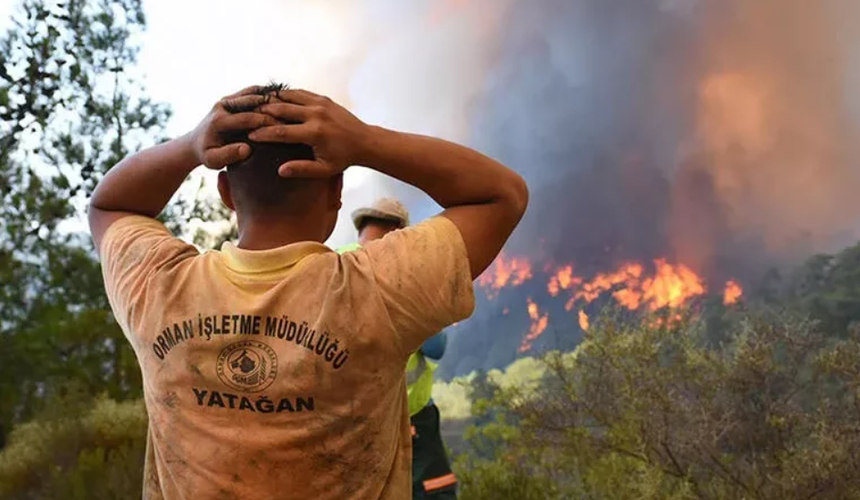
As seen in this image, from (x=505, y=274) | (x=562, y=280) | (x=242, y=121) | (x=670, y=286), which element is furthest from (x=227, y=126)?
(x=505, y=274)

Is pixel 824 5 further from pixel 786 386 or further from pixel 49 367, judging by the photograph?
pixel 49 367

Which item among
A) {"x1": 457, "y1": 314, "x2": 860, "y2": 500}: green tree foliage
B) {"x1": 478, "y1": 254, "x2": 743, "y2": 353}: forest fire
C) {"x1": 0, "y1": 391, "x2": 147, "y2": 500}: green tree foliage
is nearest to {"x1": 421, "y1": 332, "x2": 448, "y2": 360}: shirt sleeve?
{"x1": 457, "y1": 314, "x2": 860, "y2": 500}: green tree foliage

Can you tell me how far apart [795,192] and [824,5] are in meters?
1.06

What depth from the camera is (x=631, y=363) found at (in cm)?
380

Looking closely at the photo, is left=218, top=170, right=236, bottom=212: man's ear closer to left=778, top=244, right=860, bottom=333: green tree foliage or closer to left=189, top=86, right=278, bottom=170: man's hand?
left=189, top=86, right=278, bottom=170: man's hand

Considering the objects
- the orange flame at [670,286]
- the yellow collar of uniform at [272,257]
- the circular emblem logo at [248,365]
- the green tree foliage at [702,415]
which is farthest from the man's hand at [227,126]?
the orange flame at [670,286]

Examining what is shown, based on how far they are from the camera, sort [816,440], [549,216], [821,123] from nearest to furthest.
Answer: [816,440] < [821,123] < [549,216]

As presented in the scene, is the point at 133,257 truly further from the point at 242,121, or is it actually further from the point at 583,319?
the point at 583,319

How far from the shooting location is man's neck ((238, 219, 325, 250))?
1033 millimetres

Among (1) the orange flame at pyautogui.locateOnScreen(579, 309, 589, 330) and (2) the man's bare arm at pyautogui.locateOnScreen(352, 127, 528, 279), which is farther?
(1) the orange flame at pyautogui.locateOnScreen(579, 309, 589, 330)

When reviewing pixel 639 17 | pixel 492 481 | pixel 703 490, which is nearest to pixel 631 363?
pixel 703 490

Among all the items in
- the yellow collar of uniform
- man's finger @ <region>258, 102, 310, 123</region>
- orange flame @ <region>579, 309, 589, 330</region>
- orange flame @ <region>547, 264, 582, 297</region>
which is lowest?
the yellow collar of uniform

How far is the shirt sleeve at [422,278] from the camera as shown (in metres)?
0.96

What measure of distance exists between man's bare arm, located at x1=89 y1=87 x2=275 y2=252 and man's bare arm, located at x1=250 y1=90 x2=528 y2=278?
0.22 feet
